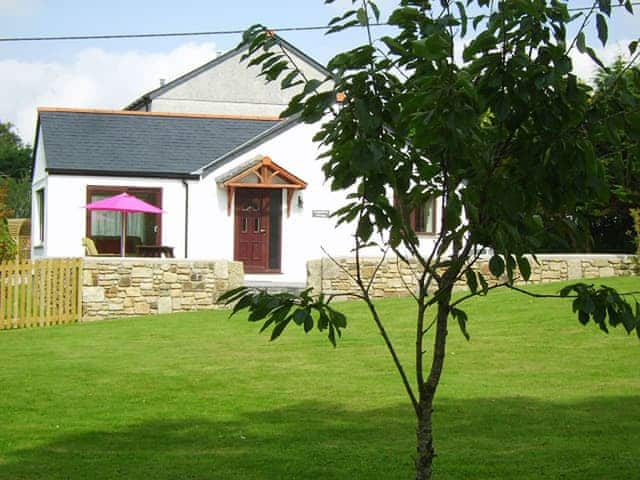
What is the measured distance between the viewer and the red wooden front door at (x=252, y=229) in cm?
2769

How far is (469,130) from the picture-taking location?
4395mm

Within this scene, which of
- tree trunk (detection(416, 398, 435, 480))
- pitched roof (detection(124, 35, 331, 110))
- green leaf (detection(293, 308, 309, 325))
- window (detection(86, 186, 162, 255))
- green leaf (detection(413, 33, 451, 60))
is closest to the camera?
green leaf (detection(413, 33, 451, 60))

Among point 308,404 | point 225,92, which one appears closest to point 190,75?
point 225,92

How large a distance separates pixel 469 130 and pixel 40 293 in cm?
1545

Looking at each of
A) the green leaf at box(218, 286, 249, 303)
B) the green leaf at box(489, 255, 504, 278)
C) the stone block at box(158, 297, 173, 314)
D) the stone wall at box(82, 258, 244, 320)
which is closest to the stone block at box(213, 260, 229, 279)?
the stone wall at box(82, 258, 244, 320)

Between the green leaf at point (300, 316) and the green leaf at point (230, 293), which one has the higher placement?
the green leaf at point (230, 293)

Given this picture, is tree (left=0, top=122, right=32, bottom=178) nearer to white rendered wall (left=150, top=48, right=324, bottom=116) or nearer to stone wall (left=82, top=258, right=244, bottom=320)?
white rendered wall (left=150, top=48, right=324, bottom=116)

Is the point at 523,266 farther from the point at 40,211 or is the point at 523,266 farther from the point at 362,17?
the point at 40,211

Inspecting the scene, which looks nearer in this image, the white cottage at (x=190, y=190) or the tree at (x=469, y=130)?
the tree at (x=469, y=130)

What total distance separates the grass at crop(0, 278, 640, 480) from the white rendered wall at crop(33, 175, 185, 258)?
9325 millimetres

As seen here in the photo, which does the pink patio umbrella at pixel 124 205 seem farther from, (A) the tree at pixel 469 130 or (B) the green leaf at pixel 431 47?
(B) the green leaf at pixel 431 47

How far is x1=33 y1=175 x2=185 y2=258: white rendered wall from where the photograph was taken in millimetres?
26422

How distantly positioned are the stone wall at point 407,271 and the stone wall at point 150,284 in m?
1.76

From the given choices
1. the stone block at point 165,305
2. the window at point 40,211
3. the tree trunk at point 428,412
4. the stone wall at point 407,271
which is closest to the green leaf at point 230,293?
the tree trunk at point 428,412
